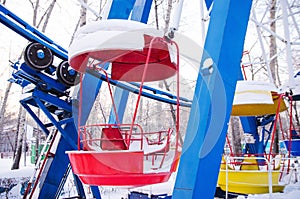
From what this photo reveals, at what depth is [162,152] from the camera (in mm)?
1867

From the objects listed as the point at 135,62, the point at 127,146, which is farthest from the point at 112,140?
the point at 135,62

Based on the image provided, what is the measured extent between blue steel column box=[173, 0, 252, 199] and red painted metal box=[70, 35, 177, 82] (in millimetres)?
310

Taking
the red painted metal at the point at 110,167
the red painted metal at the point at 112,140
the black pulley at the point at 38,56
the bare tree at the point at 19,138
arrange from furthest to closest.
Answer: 1. the bare tree at the point at 19,138
2. the black pulley at the point at 38,56
3. the red painted metal at the point at 112,140
4. the red painted metal at the point at 110,167

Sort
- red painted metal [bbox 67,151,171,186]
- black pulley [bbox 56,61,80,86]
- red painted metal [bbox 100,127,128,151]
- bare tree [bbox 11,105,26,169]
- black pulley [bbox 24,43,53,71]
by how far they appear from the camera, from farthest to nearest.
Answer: bare tree [bbox 11,105,26,169], black pulley [bbox 56,61,80,86], black pulley [bbox 24,43,53,71], red painted metal [bbox 100,127,128,151], red painted metal [bbox 67,151,171,186]

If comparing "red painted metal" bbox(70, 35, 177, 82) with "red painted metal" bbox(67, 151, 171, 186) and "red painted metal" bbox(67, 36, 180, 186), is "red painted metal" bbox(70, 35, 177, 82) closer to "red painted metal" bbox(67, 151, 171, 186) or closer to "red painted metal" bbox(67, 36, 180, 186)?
"red painted metal" bbox(67, 36, 180, 186)

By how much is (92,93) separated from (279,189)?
279cm

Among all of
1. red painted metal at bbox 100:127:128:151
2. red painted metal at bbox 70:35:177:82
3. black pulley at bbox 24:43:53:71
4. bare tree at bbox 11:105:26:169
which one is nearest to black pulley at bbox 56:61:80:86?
black pulley at bbox 24:43:53:71

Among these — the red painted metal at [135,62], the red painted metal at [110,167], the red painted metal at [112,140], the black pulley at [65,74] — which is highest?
the black pulley at [65,74]

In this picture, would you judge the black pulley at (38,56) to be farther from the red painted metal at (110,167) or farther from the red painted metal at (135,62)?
the red painted metal at (110,167)

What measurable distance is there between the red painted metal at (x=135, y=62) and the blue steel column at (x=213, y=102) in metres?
0.31

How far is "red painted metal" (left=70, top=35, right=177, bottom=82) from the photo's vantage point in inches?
71.5

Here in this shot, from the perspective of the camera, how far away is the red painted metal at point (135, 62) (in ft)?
5.96

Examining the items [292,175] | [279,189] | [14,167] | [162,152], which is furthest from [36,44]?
[14,167]

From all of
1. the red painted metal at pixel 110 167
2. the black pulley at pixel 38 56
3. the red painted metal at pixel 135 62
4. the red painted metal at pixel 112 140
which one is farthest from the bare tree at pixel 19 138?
the red painted metal at pixel 110 167
